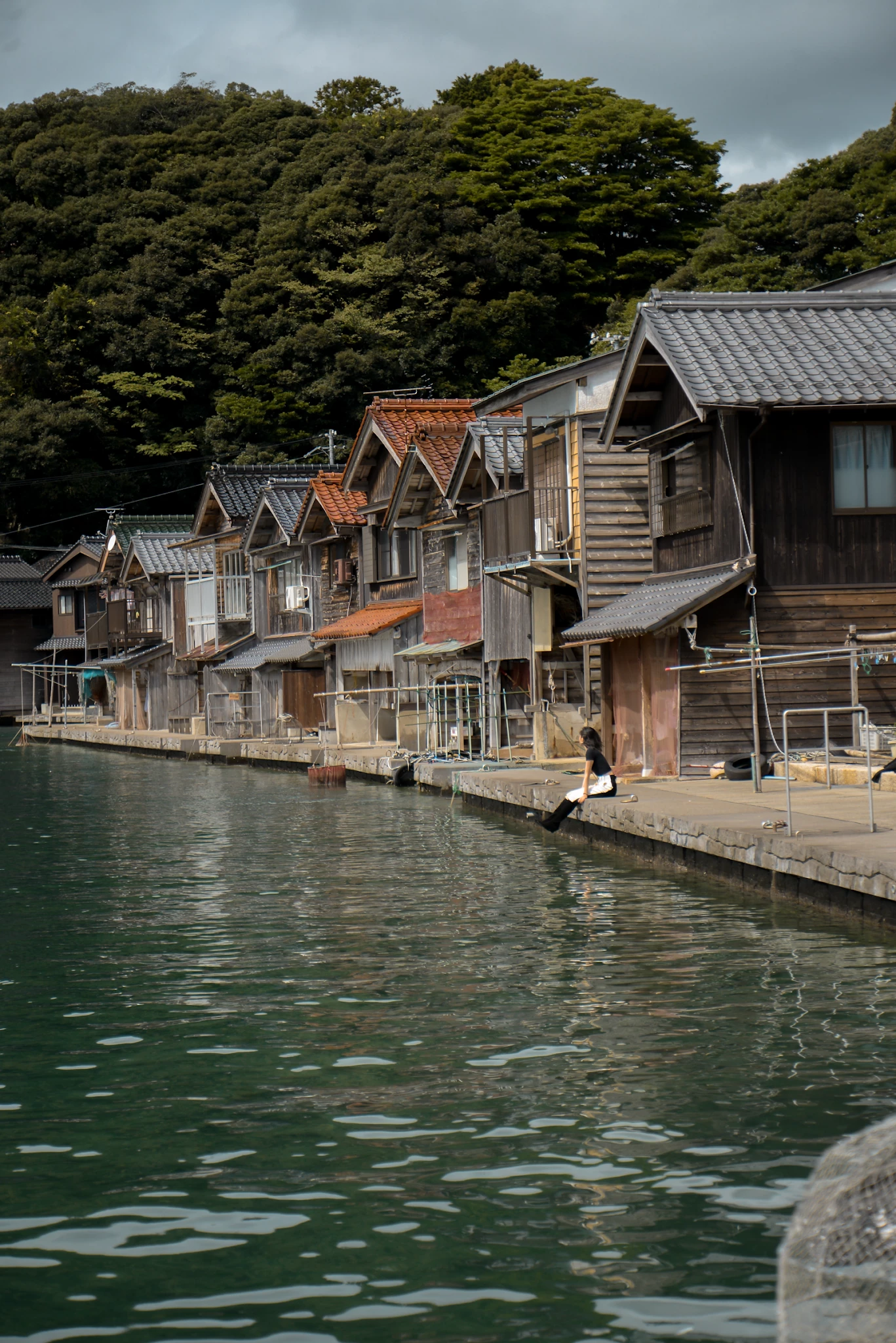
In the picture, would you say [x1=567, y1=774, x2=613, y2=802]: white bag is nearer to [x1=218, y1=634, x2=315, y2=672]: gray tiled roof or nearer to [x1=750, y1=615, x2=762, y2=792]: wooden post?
[x1=750, y1=615, x2=762, y2=792]: wooden post

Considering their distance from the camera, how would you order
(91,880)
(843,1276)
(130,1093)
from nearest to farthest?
(843,1276) < (130,1093) < (91,880)

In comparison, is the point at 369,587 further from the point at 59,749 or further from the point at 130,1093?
the point at 130,1093

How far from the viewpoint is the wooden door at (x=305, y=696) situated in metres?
52.5

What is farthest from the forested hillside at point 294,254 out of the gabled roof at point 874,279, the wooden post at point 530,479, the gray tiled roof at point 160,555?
the wooden post at point 530,479

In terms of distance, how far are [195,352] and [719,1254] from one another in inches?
2910

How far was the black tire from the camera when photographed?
910 inches

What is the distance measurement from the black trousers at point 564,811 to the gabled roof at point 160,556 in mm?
46072

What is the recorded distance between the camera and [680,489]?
26.4 m

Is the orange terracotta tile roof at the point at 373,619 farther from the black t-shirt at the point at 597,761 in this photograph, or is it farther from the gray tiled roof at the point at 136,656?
the gray tiled roof at the point at 136,656

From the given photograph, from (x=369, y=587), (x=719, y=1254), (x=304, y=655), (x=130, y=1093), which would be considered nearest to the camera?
(x=719, y=1254)

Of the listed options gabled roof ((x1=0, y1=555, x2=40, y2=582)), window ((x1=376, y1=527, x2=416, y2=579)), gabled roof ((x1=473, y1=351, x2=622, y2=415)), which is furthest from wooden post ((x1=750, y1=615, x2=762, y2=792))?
gabled roof ((x1=0, y1=555, x2=40, y2=582))

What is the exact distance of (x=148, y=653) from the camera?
222 feet

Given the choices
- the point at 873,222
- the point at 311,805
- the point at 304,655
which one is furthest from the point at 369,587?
the point at 873,222

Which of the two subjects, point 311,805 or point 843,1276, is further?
point 311,805
